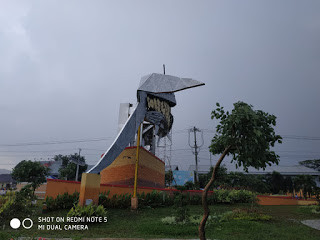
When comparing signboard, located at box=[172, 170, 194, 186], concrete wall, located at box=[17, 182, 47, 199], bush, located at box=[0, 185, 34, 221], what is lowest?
concrete wall, located at box=[17, 182, 47, 199]

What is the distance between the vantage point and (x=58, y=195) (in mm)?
10906

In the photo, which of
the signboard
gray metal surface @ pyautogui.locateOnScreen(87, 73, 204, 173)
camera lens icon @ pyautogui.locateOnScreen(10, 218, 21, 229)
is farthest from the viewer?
the signboard

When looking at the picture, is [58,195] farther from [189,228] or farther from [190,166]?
[190,166]

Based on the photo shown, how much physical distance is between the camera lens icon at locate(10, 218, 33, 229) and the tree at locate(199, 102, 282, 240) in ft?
21.4

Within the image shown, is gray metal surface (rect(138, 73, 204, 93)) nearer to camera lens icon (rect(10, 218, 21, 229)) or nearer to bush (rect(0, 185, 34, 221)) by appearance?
bush (rect(0, 185, 34, 221))

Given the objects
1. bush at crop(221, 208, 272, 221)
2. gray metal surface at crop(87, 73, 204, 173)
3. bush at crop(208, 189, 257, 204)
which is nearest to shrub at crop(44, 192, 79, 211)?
gray metal surface at crop(87, 73, 204, 173)

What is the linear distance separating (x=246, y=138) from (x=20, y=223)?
8.55 m

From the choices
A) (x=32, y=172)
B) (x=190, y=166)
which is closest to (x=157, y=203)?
(x=32, y=172)

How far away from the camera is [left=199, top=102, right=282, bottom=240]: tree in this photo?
4895mm

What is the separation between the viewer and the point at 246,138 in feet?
16.6

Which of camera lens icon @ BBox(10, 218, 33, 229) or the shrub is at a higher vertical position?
the shrub

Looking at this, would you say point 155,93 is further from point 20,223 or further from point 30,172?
point 30,172

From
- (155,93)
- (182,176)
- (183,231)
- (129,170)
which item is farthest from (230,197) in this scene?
(182,176)

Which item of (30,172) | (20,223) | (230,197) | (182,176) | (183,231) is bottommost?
(183,231)
